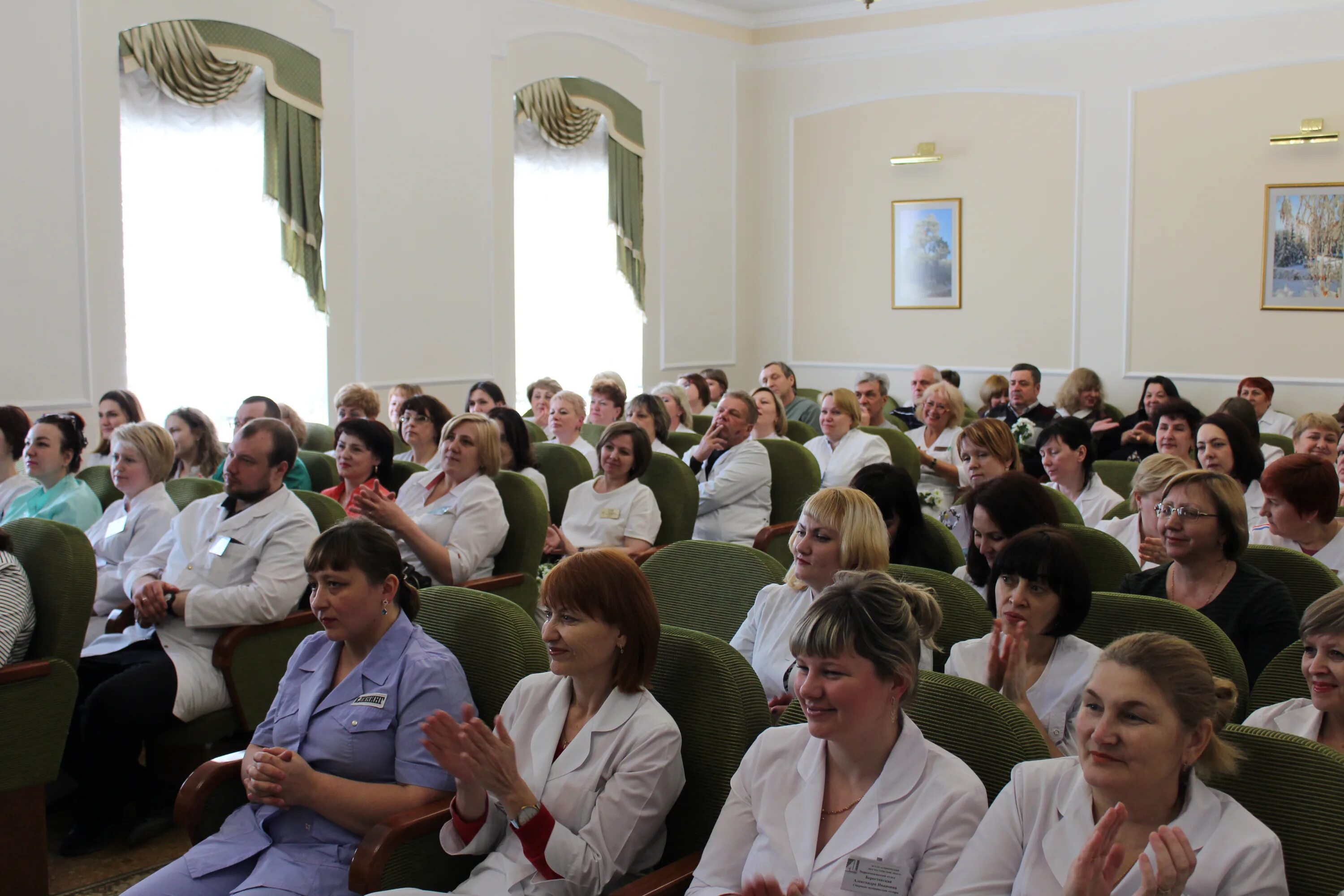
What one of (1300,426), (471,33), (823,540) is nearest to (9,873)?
(823,540)

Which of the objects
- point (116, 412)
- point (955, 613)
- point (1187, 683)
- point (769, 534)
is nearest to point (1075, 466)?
point (769, 534)

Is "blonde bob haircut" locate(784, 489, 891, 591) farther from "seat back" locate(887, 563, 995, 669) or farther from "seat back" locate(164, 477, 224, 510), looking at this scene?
"seat back" locate(164, 477, 224, 510)

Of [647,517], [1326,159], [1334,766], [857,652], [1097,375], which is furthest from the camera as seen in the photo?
[1097,375]

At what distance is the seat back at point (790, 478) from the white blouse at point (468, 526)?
5.43 ft

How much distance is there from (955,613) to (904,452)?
314 centimetres

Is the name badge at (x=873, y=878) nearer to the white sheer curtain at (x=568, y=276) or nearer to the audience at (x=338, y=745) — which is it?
the audience at (x=338, y=745)

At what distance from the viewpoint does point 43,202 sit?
639 cm

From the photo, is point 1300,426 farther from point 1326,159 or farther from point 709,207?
point 709,207

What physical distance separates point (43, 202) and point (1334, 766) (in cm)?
668

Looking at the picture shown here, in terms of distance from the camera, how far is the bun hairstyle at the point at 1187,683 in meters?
1.66

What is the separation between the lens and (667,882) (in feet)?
6.76

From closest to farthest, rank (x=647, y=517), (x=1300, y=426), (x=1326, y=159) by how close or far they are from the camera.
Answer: (x=647, y=517) → (x=1300, y=426) → (x=1326, y=159)

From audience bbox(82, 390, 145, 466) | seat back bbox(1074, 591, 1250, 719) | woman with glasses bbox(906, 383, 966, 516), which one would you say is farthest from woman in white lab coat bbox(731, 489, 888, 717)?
audience bbox(82, 390, 145, 466)

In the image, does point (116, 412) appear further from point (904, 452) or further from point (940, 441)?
point (940, 441)
